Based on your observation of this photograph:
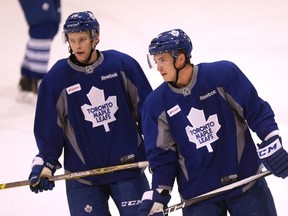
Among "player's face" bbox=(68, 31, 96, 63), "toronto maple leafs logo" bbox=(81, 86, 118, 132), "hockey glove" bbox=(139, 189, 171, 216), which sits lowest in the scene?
"hockey glove" bbox=(139, 189, 171, 216)

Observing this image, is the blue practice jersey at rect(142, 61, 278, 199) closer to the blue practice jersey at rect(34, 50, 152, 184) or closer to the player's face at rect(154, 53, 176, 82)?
the player's face at rect(154, 53, 176, 82)

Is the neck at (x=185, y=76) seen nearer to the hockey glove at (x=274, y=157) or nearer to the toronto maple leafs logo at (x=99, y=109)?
the hockey glove at (x=274, y=157)

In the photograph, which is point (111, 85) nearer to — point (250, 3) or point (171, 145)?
point (171, 145)

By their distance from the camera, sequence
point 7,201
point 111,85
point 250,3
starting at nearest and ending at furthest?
1. point 111,85
2. point 7,201
3. point 250,3

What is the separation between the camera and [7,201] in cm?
486

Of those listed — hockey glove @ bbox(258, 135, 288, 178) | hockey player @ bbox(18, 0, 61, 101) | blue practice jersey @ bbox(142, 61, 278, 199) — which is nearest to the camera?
hockey glove @ bbox(258, 135, 288, 178)

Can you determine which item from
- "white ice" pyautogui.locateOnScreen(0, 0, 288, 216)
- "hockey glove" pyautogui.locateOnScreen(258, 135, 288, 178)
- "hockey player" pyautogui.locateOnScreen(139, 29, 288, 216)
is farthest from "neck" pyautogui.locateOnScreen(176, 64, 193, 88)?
"white ice" pyautogui.locateOnScreen(0, 0, 288, 216)

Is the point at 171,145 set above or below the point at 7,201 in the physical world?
above

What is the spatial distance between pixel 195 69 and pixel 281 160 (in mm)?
474

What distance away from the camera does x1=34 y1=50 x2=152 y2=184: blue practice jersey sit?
3.77 m

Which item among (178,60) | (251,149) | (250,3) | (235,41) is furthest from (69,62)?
(250,3)

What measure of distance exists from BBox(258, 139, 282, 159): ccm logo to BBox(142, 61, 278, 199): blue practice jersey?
0.07m

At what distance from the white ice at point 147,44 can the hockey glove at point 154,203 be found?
125cm

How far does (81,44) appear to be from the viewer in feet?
12.2
